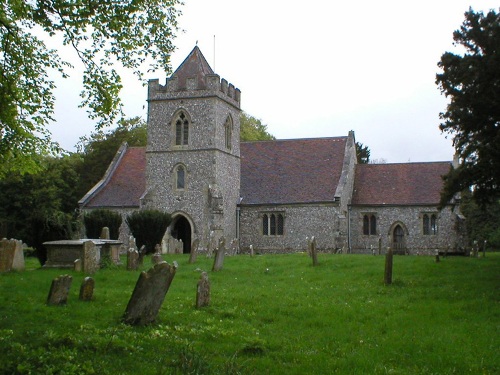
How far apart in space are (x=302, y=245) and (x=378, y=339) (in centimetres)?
2372

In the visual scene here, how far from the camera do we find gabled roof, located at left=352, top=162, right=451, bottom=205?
111ft

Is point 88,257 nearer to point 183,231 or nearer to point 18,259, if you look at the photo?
point 18,259

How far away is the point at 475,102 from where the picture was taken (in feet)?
47.4

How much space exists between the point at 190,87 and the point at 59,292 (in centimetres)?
2318

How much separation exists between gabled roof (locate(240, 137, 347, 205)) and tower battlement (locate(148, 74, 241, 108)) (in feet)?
16.2

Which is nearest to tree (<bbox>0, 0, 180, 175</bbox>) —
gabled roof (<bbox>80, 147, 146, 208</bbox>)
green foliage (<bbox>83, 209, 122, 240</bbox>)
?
green foliage (<bbox>83, 209, 122, 240</bbox>)

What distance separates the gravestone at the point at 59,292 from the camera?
34.6ft

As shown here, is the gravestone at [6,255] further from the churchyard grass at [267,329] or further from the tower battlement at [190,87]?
the tower battlement at [190,87]

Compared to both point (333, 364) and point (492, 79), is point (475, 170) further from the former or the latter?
point (333, 364)

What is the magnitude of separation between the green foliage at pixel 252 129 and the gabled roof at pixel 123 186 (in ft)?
51.6

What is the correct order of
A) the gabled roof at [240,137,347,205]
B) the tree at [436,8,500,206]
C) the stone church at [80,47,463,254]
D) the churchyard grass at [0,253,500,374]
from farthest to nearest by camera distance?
the gabled roof at [240,137,347,205], the stone church at [80,47,463,254], the tree at [436,8,500,206], the churchyard grass at [0,253,500,374]

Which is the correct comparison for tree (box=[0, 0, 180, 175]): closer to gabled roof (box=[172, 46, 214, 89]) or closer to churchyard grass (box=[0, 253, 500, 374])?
churchyard grass (box=[0, 253, 500, 374])

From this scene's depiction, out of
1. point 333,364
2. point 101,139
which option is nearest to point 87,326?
point 333,364

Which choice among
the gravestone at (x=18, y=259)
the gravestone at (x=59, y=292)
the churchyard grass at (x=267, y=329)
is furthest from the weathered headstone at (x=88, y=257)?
the gravestone at (x=59, y=292)
